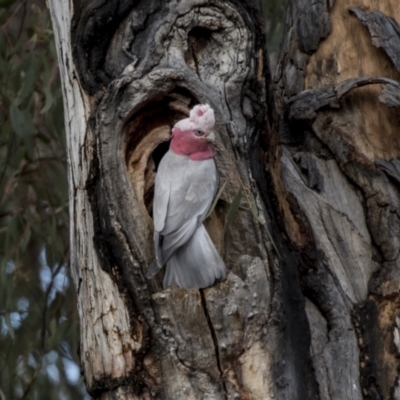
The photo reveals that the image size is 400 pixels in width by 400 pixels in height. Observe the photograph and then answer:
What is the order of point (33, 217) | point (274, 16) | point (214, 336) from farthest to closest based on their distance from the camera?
point (274, 16)
point (33, 217)
point (214, 336)

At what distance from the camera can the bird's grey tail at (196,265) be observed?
201cm

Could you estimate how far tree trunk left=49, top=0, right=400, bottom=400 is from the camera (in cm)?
200

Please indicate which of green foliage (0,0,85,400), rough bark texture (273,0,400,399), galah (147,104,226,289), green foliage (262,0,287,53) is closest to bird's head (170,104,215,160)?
galah (147,104,226,289)

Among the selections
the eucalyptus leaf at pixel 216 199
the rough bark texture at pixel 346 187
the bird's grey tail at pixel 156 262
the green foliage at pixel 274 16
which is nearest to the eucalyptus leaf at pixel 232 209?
the eucalyptus leaf at pixel 216 199

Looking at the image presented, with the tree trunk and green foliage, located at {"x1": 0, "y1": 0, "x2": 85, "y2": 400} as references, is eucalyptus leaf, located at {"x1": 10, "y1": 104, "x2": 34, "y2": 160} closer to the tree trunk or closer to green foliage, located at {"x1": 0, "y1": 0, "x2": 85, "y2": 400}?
green foliage, located at {"x1": 0, "y1": 0, "x2": 85, "y2": 400}

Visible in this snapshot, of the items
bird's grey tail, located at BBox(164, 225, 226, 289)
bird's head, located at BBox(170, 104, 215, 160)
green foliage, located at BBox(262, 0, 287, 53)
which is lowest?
bird's grey tail, located at BBox(164, 225, 226, 289)

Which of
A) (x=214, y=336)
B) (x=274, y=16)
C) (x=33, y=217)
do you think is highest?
(x=274, y=16)

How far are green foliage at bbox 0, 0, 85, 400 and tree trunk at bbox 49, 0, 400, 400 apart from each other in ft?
2.85

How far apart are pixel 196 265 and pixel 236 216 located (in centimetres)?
18

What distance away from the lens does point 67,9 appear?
226 centimetres

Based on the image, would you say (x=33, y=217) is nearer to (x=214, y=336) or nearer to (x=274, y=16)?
(x=274, y=16)

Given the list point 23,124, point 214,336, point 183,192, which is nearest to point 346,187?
point 183,192

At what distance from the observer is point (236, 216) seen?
83.9 inches

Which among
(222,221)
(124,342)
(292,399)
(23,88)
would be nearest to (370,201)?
(222,221)
